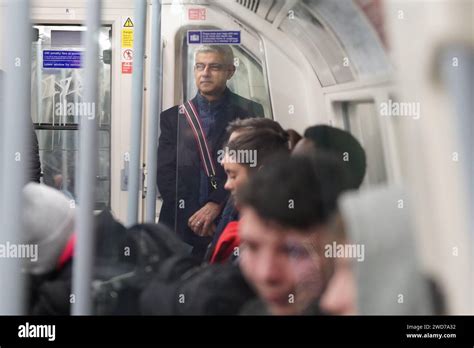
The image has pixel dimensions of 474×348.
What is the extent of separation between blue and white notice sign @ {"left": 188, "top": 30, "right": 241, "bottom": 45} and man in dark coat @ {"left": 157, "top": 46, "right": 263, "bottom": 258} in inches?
0.9

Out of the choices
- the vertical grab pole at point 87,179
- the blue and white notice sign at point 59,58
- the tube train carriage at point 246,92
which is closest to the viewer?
the tube train carriage at point 246,92

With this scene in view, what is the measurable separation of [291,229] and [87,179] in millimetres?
692

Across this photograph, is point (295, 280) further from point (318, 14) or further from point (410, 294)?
point (318, 14)

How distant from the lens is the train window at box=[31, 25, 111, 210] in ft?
9.36

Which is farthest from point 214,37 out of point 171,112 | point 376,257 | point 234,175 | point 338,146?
point 376,257

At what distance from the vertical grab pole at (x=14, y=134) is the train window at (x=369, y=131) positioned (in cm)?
107

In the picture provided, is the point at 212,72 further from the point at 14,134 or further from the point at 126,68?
the point at 14,134

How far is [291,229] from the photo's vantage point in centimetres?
236

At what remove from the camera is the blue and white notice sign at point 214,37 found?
2.87 metres

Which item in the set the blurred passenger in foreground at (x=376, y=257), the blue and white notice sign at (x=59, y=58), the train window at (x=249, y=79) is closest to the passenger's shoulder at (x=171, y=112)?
the train window at (x=249, y=79)

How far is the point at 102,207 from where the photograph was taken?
2.67 m

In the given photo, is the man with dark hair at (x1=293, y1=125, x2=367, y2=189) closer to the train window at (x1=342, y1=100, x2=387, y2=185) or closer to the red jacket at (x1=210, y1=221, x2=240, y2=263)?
the train window at (x1=342, y1=100, x2=387, y2=185)

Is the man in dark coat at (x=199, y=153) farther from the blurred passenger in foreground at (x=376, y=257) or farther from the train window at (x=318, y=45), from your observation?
the blurred passenger in foreground at (x=376, y=257)
